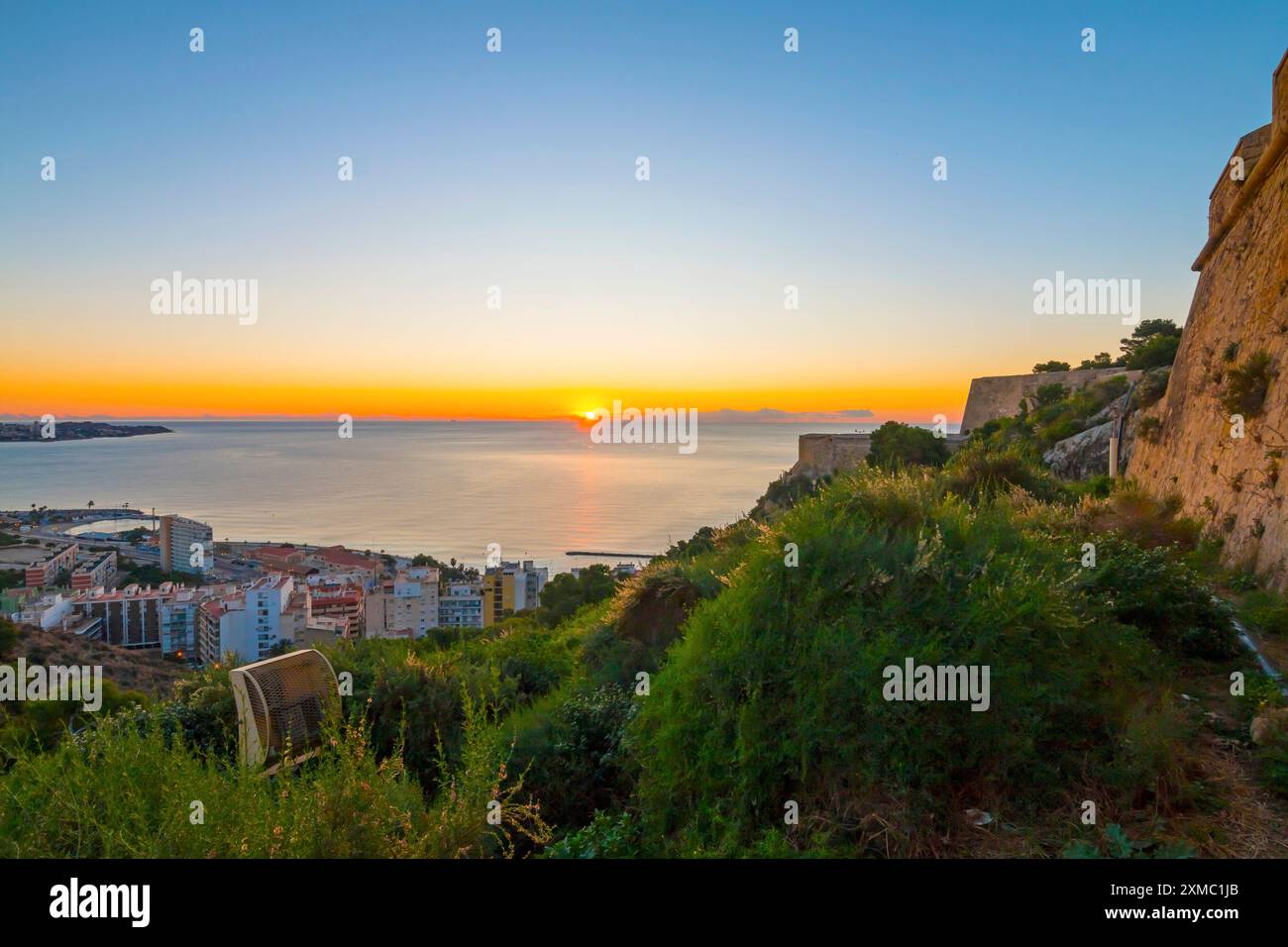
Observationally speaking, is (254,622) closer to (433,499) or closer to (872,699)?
(872,699)

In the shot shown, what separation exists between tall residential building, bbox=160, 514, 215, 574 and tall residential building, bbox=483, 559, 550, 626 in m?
11.8

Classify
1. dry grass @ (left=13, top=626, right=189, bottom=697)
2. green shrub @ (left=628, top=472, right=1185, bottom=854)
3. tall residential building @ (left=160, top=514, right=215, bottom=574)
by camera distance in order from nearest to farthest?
green shrub @ (left=628, top=472, right=1185, bottom=854)
dry grass @ (left=13, top=626, right=189, bottom=697)
tall residential building @ (left=160, top=514, right=215, bottom=574)

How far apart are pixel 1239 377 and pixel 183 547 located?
3718 cm

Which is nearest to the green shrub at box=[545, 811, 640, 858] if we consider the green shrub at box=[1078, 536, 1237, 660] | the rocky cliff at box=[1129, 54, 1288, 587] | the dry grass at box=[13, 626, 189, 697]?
the green shrub at box=[1078, 536, 1237, 660]

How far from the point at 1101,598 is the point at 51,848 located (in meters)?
6.15

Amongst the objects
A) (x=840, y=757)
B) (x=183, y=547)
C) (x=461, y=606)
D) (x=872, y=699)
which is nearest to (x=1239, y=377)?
(x=872, y=699)

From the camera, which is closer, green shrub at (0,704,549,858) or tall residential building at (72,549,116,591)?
green shrub at (0,704,549,858)

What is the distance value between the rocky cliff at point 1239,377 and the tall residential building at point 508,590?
17542mm

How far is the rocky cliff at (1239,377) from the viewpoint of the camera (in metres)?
8.48

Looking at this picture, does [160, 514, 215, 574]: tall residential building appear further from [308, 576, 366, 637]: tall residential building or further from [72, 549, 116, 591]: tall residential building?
[308, 576, 366, 637]: tall residential building

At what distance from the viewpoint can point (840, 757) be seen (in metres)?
3.50

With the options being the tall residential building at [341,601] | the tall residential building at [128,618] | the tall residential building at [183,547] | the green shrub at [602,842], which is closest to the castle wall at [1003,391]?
the tall residential building at [341,601]

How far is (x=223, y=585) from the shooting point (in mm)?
23969

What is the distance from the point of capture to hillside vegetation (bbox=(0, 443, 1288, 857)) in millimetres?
3062
